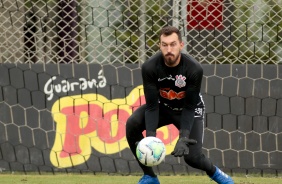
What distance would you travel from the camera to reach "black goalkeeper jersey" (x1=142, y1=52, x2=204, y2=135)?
8.62 meters

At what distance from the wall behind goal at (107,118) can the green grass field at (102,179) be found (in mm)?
279

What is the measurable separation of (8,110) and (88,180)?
152 centimetres

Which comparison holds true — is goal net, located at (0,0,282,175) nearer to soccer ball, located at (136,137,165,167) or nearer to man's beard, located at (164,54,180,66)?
man's beard, located at (164,54,180,66)

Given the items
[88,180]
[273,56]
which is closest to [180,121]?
[88,180]

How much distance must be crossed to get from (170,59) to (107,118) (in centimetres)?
233

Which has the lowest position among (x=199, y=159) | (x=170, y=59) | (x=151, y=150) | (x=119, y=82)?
(x=199, y=159)

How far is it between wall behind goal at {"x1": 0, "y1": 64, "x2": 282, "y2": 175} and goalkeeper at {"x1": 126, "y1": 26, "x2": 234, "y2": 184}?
173cm

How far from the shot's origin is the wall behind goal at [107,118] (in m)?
10.6

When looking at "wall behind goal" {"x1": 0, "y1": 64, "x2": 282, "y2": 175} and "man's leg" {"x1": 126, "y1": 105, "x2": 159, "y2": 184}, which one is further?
"wall behind goal" {"x1": 0, "y1": 64, "x2": 282, "y2": 175}

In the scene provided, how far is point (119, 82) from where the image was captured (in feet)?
35.0

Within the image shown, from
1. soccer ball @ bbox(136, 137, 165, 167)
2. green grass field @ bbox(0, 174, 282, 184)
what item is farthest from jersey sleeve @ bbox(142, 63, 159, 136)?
green grass field @ bbox(0, 174, 282, 184)

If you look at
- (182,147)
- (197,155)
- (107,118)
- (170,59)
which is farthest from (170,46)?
(107,118)

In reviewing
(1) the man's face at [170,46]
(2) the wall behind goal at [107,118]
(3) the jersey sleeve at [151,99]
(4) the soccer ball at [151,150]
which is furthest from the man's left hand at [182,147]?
(2) the wall behind goal at [107,118]

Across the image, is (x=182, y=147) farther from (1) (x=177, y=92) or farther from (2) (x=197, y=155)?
(1) (x=177, y=92)
